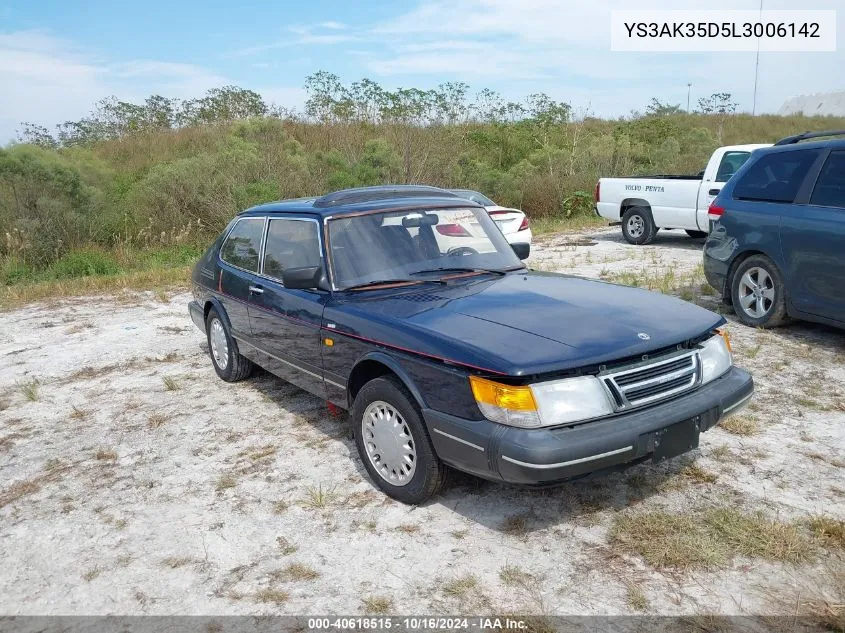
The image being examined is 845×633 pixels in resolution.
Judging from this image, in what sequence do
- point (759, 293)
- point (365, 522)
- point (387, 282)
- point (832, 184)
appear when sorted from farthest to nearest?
point (759, 293) → point (832, 184) → point (387, 282) → point (365, 522)

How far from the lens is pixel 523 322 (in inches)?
144

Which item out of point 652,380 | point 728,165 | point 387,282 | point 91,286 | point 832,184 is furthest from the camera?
point 91,286

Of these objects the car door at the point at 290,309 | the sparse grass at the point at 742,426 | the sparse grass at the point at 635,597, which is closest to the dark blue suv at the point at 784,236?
the sparse grass at the point at 742,426

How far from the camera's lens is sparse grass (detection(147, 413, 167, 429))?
546cm

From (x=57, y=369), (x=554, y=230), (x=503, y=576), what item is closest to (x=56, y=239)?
(x=57, y=369)

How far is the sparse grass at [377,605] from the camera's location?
10.00 ft

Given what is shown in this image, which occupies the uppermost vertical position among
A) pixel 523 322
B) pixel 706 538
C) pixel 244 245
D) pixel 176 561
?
pixel 244 245

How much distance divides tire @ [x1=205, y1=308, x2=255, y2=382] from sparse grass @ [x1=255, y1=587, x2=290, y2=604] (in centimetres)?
310

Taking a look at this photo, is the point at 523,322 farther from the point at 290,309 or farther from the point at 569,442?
the point at 290,309

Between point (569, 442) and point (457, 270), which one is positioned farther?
point (457, 270)

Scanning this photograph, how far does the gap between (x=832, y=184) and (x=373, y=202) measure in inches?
167

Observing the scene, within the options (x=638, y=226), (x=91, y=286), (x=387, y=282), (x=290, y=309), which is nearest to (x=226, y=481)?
(x=290, y=309)

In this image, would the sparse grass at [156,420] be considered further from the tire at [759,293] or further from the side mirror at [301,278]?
the tire at [759,293]

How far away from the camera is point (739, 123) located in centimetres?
3600
